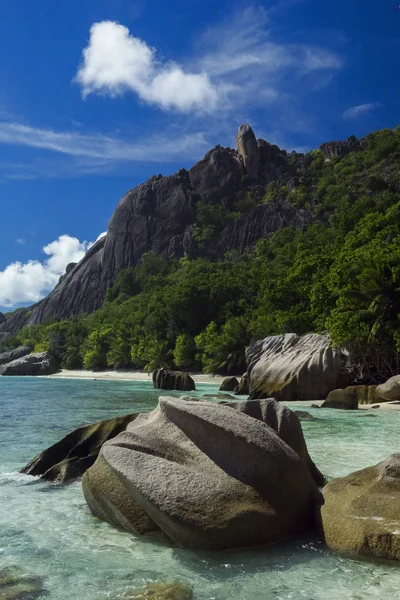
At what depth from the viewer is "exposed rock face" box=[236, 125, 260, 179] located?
123m

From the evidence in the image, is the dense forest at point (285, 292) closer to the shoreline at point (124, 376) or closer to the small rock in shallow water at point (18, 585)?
the shoreline at point (124, 376)

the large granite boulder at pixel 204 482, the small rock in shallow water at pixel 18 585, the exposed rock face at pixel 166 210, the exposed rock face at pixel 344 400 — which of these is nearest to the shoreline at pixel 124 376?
the exposed rock face at pixel 344 400

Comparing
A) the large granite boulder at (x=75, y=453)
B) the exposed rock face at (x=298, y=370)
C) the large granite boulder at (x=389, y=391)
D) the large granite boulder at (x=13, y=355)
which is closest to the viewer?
the large granite boulder at (x=75, y=453)

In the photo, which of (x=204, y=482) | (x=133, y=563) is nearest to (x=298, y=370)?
(x=204, y=482)

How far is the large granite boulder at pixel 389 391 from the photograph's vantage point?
67.8 feet

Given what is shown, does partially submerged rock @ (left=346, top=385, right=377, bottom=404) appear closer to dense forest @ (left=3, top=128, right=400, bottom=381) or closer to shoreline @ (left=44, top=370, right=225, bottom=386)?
dense forest @ (left=3, top=128, right=400, bottom=381)

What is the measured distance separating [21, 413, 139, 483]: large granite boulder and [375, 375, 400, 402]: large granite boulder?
14166 millimetres

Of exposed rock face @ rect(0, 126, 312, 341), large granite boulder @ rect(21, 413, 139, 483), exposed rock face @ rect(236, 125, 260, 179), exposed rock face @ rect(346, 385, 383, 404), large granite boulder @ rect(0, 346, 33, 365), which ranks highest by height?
exposed rock face @ rect(236, 125, 260, 179)

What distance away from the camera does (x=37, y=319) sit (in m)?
127

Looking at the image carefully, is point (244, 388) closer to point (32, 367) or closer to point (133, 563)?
point (133, 563)

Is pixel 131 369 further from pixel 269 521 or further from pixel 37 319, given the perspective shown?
pixel 37 319

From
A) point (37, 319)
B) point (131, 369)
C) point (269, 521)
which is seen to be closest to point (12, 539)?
point (269, 521)

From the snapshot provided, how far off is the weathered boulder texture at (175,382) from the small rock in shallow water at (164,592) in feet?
99.2

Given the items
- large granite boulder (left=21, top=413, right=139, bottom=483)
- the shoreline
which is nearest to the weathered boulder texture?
the shoreline
